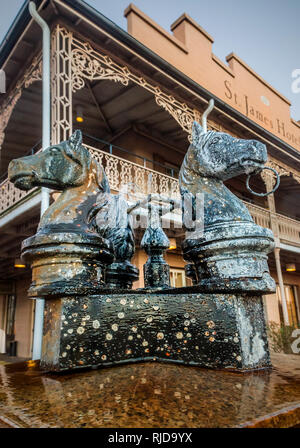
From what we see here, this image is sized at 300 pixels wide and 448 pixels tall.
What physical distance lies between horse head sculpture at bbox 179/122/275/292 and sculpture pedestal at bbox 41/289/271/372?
3.5 inches

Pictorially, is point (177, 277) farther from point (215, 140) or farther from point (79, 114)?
point (215, 140)

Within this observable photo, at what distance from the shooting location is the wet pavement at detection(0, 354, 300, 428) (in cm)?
68

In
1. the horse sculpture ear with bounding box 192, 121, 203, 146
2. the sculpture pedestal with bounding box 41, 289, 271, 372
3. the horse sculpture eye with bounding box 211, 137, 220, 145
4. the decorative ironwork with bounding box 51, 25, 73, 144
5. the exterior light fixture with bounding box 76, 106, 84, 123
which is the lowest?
the sculpture pedestal with bounding box 41, 289, 271, 372

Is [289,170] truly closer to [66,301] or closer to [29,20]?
[29,20]

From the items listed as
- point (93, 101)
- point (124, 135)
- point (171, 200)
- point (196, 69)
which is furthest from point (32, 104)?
point (171, 200)

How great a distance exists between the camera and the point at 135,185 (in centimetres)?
470

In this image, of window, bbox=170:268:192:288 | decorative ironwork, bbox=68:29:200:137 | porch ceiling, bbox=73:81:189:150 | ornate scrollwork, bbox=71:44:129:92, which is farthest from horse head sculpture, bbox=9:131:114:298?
window, bbox=170:268:192:288

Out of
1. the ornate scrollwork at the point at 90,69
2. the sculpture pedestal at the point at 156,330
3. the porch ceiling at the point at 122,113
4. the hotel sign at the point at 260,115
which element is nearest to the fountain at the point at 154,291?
the sculpture pedestal at the point at 156,330

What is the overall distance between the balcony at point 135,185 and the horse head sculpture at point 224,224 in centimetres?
147

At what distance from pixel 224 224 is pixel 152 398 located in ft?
2.55

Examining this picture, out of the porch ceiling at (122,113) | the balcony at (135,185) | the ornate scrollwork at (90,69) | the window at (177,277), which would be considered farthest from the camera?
the window at (177,277)

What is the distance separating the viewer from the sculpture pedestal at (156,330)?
123cm

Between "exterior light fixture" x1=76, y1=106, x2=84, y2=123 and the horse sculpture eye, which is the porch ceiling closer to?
"exterior light fixture" x1=76, y1=106, x2=84, y2=123

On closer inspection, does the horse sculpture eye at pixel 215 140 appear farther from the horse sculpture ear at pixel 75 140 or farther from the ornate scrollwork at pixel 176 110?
the ornate scrollwork at pixel 176 110
